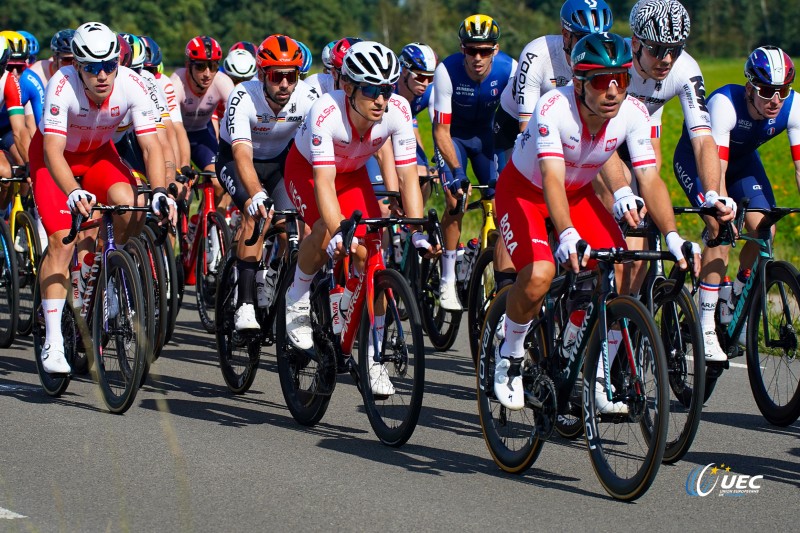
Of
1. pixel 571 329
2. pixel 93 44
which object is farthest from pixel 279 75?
pixel 571 329

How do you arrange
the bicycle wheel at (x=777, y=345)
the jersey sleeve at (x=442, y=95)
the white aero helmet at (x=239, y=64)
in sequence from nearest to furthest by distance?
the bicycle wheel at (x=777, y=345)
the jersey sleeve at (x=442, y=95)
the white aero helmet at (x=239, y=64)

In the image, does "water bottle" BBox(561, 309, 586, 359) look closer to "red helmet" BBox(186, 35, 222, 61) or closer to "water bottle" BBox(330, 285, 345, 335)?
"water bottle" BBox(330, 285, 345, 335)

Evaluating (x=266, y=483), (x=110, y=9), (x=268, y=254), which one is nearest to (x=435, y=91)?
(x=268, y=254)

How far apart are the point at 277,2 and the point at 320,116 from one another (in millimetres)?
112922

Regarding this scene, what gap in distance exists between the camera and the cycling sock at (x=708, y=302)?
854 centimetres

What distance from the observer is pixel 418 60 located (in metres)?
11.9

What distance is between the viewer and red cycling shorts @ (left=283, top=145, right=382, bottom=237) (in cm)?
824

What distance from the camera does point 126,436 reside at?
7.78 meters

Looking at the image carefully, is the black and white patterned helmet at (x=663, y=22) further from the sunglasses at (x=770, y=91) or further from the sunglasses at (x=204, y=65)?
the sunglasses at (x=204, y=65)

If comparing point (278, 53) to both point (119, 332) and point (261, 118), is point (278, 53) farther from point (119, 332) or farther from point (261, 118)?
point (119, 332)

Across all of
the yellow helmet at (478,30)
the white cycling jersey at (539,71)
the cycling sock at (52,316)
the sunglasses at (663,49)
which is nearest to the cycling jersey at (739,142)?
the sunglasses at (663,49)

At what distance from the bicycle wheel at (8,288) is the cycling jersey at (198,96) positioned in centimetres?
295

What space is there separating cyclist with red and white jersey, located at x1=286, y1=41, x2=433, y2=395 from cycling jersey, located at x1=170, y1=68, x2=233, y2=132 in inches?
190

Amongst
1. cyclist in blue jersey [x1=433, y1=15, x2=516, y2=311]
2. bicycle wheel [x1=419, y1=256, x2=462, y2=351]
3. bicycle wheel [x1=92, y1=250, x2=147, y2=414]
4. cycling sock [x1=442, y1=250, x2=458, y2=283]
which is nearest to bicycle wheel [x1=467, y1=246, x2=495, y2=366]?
cyclist in blue jersey [x1=433, y1=15, x2=516, y2=311]
